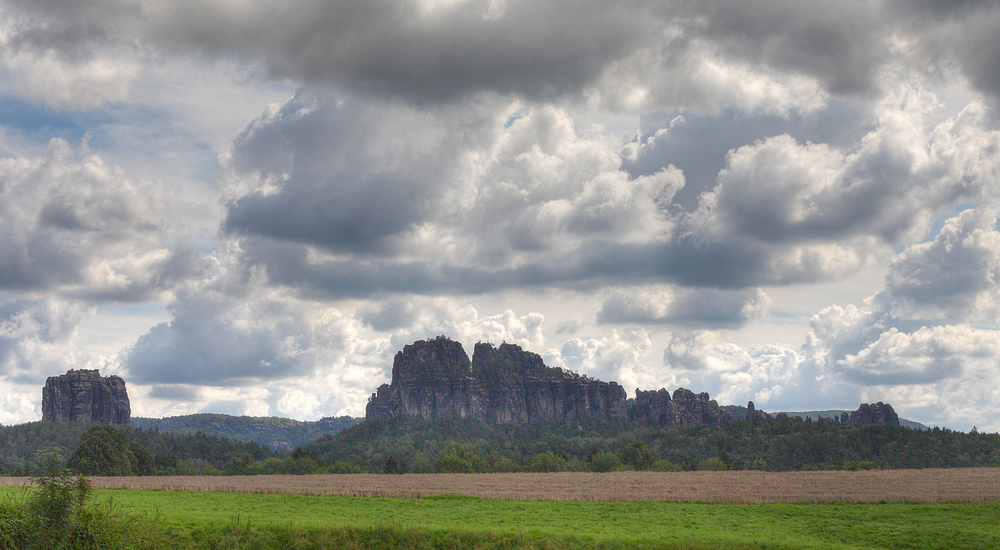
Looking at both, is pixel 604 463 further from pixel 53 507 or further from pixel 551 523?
pixel 53 507

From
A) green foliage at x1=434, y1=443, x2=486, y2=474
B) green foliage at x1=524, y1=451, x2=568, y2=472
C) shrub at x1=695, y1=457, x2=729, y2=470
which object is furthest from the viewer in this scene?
shrub at x1=695, y1=457, x2=729, y2=470

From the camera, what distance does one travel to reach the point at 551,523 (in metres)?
→ 61.2

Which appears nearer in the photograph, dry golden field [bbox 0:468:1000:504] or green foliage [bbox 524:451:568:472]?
dry golden field [bbox 0:468:1000:504]

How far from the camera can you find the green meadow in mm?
53781

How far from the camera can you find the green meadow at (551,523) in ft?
176

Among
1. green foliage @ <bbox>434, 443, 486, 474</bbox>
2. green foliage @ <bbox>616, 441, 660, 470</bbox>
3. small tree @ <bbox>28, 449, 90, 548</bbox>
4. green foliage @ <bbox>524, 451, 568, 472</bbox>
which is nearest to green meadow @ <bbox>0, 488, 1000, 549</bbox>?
small tree @ <bbox>28, 449, 90, 548</bbox>

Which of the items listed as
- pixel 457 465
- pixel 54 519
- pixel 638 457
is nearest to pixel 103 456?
pixel 457 465

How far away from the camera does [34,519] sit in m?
42.7

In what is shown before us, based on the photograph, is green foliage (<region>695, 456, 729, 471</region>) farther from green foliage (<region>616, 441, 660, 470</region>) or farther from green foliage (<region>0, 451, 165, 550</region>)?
green foliage (<region>0, 451, 165, 550</region>)

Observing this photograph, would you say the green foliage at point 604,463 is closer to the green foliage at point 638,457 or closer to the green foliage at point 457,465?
the green foliage at point 638,457

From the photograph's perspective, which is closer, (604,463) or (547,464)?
(547,464)

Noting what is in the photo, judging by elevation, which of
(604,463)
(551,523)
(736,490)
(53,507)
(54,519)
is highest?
(53,507)

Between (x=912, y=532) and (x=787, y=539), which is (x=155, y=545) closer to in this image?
(x=787, y=539)

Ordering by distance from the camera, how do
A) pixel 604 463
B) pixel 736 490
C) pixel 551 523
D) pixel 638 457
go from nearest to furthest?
pixel 551 523
pixel 736 490
pixel 604 463
pixel 638 457
